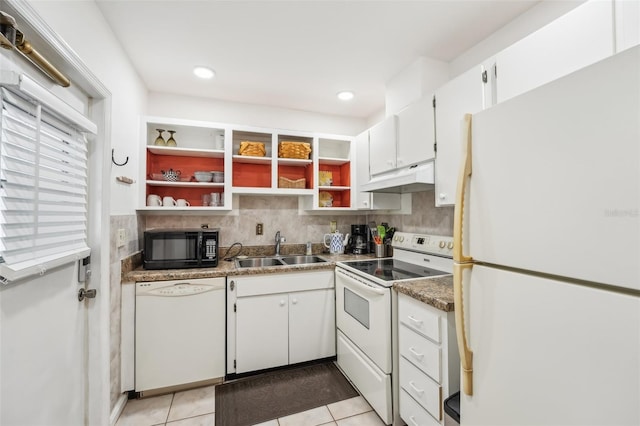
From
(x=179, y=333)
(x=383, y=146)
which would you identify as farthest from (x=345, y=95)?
(x=179, y=333)

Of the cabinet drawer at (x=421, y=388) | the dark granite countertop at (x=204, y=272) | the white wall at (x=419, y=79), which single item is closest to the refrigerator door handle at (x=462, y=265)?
the cabinet drawer at (x=421, y=388)

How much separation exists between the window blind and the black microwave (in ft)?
2.29

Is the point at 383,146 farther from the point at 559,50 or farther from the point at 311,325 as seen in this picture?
the point at 311,325

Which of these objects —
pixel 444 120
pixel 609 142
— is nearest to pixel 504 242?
pixel 609 142

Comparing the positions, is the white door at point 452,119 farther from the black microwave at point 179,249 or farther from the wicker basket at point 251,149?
the black microwave at point 179,249

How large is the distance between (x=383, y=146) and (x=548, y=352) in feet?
6.21

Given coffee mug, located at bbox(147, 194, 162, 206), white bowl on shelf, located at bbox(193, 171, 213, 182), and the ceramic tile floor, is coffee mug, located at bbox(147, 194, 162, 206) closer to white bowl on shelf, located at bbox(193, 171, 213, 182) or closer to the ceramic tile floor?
white bowl on shelf, located at bbox(193, 171, 213, 182)

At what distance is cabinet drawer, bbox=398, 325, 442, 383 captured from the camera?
1375 millimetres

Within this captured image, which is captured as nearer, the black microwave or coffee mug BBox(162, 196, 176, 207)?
the black microwave

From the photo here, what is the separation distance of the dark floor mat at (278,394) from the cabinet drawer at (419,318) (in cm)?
89

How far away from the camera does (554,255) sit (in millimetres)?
758

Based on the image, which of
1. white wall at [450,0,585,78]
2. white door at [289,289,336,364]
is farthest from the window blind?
white wall at [450,0,585,78]

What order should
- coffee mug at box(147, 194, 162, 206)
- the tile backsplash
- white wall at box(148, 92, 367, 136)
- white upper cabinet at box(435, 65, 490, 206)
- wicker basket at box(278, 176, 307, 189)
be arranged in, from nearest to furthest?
1. white upper cabinet at box(435, 65, 490, 206)
2. coffee mug at box(147, 194, 162, 206)
3. the tile backsplash
4. white wall at box(148, 92, 367, 136)
5. wicker basket at box(278, 176, 307, 189)

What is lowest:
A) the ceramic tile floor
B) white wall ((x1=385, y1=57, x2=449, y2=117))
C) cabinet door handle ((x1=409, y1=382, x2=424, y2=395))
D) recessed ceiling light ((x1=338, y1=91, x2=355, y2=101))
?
the ceramic tile floor
